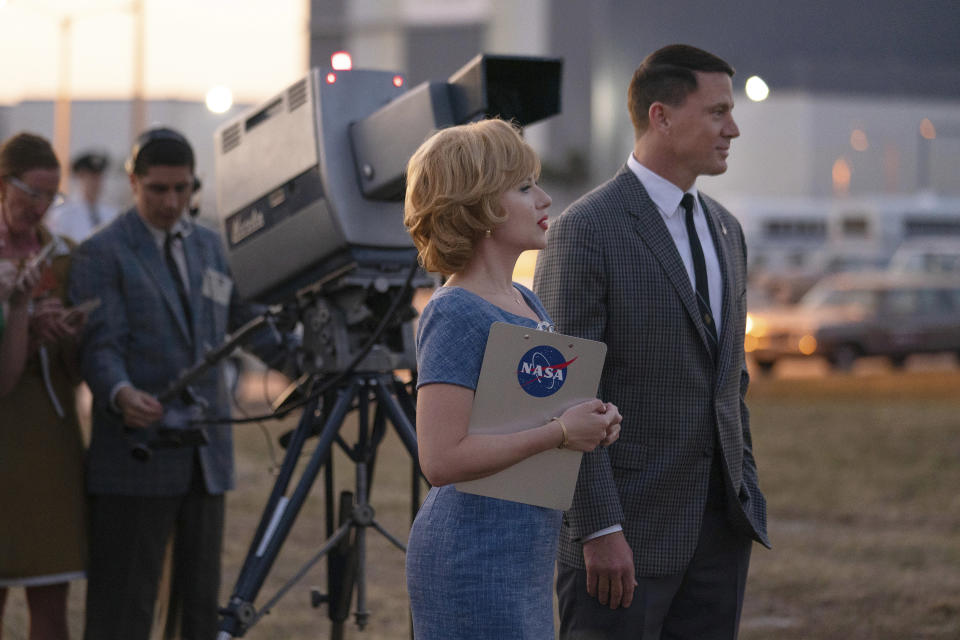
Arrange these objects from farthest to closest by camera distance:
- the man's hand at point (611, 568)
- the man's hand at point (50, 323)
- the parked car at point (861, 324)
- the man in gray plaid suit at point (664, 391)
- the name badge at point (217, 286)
→ the parked car at point (861, 324) < the name badge at point (217, 286) < the man's hand at point (50, 323) < the man in gray plaid suit at point (664, 391) < the man's hand at point (611, 568)

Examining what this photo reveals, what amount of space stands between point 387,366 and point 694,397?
2.81 feet

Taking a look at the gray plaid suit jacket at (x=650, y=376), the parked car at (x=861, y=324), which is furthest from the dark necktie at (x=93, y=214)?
the parked car at (x=861, y=324)

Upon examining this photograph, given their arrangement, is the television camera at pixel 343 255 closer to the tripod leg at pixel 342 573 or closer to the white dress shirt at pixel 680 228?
the tripod leg at pixel 342 573

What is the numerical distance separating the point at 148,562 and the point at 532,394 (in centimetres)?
184

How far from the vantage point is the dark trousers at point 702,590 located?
3.00m

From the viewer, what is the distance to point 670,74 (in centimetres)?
321

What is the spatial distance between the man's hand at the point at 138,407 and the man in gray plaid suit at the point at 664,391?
117 cm

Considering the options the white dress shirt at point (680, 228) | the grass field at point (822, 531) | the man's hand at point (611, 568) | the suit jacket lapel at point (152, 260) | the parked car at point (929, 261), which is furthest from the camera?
the parked car at point (929, 261)

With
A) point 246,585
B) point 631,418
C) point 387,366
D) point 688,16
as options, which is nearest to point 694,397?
point 631,418

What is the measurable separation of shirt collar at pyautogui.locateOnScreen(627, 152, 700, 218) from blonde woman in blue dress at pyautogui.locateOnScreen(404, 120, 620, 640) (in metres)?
0.83

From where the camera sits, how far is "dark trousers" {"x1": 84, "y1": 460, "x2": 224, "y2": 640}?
3.70 metres

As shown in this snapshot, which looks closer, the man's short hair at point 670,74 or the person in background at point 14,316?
the man's short hair at point 670,74

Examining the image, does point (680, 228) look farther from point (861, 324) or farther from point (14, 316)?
point (861, 324)

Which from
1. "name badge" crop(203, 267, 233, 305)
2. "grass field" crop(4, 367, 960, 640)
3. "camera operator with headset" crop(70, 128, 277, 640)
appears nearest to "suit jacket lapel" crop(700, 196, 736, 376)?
"grass field" crop(4, 367, 960, 640)
